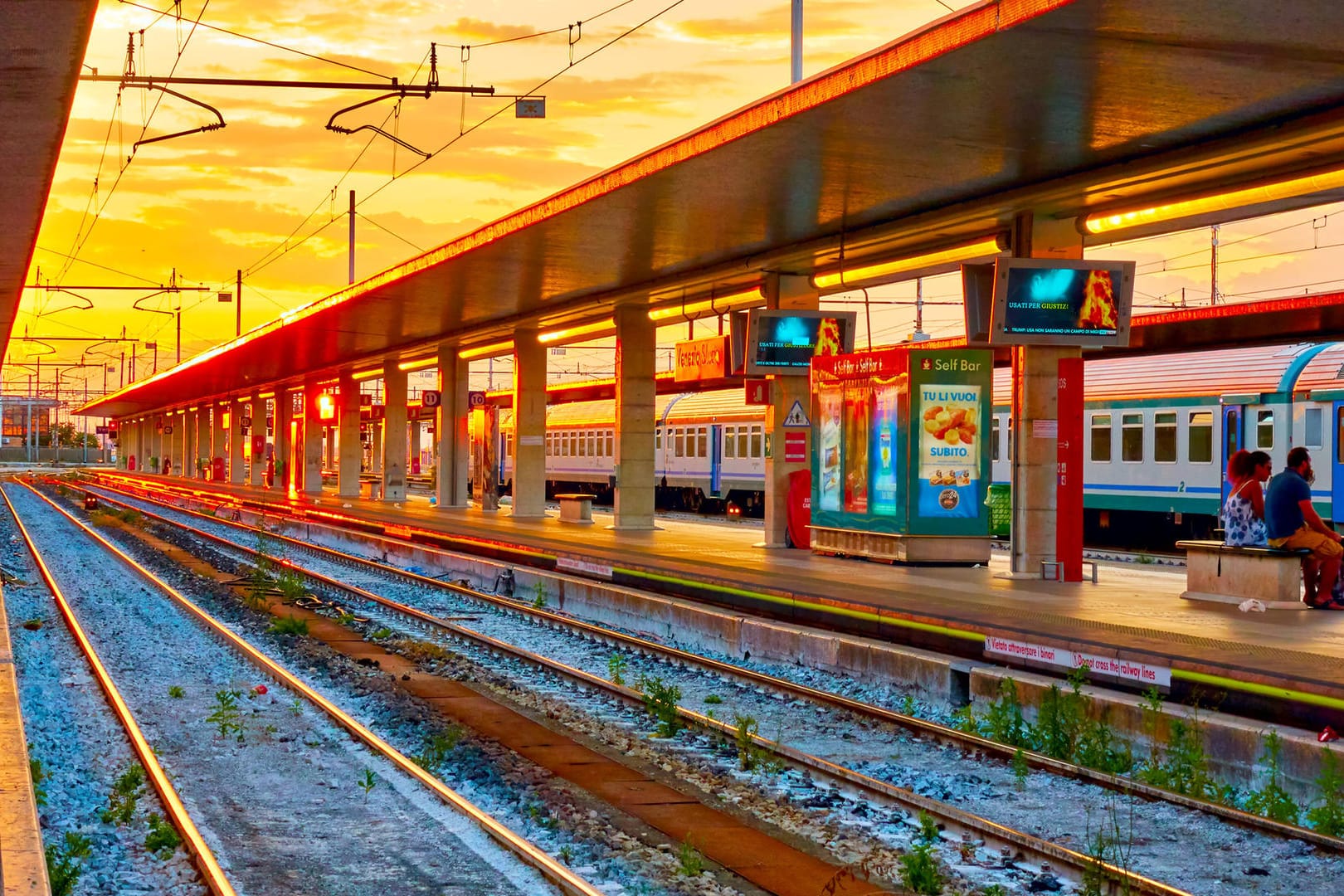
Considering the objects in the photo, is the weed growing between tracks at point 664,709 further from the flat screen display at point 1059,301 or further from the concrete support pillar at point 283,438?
the concrete support pillar at point 283,438

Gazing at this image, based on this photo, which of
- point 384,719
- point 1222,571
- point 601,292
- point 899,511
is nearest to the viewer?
point 384,719

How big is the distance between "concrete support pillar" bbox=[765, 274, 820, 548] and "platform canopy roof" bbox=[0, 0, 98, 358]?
11.2 meters

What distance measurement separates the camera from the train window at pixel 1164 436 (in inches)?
1075

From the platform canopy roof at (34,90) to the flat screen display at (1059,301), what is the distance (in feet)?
33.0

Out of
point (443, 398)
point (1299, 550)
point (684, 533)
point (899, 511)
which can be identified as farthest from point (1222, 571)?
point (443, 398)

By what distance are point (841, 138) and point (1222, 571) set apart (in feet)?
19.8

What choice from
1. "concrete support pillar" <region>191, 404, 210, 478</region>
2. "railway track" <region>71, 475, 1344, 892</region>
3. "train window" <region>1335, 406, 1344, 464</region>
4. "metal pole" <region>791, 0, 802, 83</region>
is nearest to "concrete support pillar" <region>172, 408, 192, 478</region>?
"concrete support pillar" <region>191, 404, 210, 478</region>

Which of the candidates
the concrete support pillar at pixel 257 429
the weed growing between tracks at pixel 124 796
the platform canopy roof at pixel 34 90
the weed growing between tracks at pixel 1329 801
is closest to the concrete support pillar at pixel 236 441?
the concrete support pillar at pixel 257 429

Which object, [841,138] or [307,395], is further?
[307,395]

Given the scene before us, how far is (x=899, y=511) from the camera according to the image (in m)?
20.0

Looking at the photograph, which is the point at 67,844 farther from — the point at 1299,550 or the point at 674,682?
the point at 1299,550

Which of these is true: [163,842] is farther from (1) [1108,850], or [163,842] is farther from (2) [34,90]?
→ (2) [34,90]

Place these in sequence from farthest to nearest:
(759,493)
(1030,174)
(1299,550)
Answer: (759,493), (1030,174), (1299,550)

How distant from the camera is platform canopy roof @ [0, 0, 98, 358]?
10.4 metres
